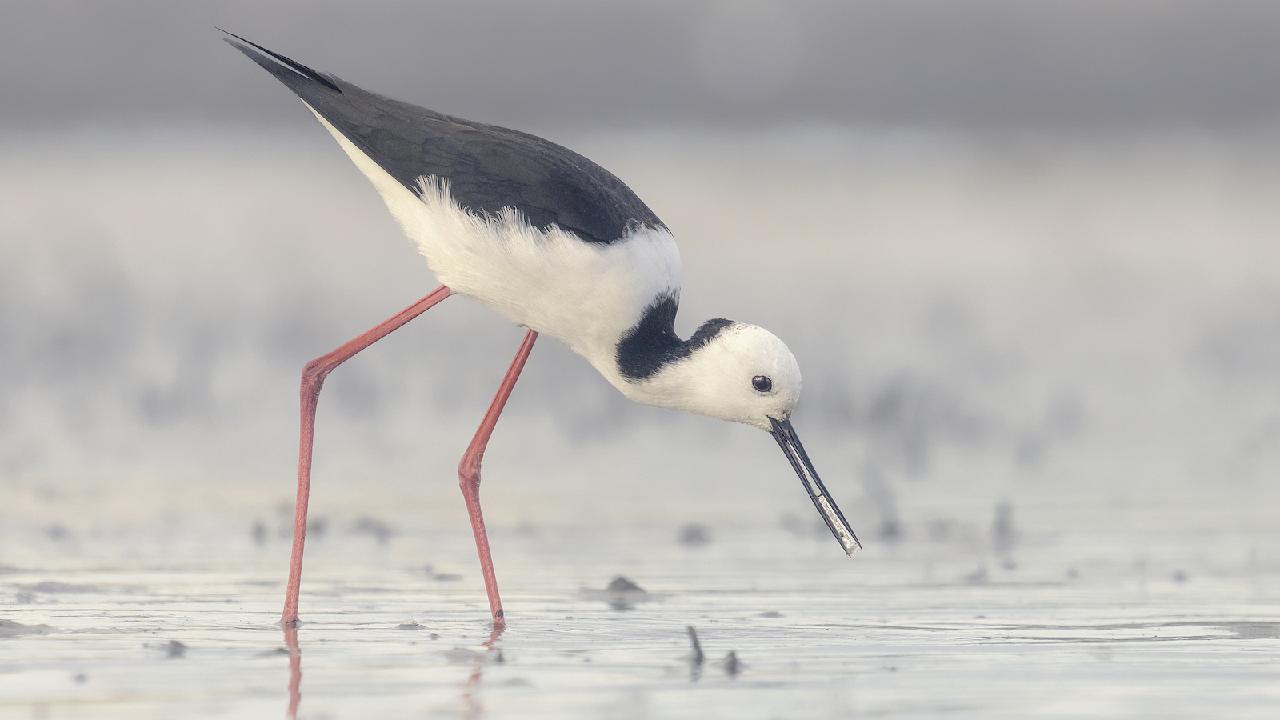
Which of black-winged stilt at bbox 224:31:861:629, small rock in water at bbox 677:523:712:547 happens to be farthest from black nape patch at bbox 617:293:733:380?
small rock in water at bbox 677:523:712:547

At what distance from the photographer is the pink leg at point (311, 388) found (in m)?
7.37

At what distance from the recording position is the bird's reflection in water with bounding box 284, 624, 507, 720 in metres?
5.35

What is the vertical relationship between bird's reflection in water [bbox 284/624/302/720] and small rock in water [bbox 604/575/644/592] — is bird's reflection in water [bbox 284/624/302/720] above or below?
below

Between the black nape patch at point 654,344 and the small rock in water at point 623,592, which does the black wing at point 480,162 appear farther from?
the small rock in water at point 623,592

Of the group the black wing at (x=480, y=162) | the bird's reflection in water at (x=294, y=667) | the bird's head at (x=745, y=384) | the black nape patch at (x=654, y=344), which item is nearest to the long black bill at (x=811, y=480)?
the bird's head at (x=745, y=384)

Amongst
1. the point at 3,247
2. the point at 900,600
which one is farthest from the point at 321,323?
the point at 900,600

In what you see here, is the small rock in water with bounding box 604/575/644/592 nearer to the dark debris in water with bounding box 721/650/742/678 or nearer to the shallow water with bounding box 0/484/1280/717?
the shallow water with bounding box 0/484/1280/717

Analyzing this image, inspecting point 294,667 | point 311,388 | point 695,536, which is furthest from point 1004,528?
point 294,667

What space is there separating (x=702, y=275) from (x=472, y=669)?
7.99 metres

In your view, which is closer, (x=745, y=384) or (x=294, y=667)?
(x=294, y=667)

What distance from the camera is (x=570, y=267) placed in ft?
23.8

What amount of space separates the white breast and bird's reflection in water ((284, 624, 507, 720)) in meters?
1.07

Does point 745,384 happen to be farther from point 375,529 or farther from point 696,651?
point 375,529

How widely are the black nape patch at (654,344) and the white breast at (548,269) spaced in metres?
0.03
